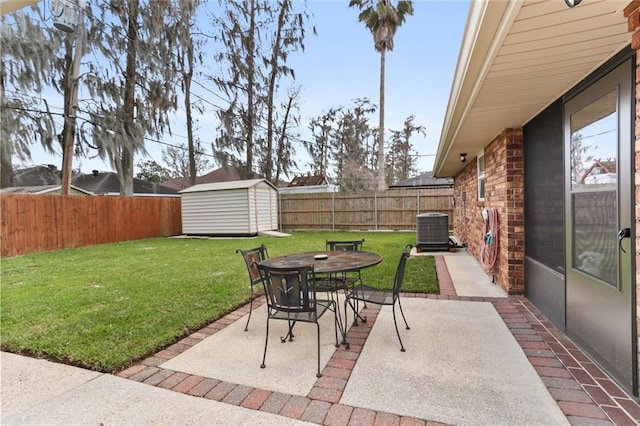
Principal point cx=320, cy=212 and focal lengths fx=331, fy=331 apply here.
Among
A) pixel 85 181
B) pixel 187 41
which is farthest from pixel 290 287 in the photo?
pixel 85 181

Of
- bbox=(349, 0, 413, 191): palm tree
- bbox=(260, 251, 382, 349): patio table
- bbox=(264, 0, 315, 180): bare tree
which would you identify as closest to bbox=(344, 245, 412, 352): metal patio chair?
bbox=(260, 251, 382, 349): patio table

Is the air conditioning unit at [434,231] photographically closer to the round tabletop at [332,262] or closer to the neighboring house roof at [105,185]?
the round tabletop at [332,262]

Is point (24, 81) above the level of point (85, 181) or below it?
above

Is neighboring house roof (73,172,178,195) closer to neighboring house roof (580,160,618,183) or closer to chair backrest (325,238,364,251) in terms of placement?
chair backrest (325,238,364,251)

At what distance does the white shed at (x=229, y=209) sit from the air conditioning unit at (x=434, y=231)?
22.9ft

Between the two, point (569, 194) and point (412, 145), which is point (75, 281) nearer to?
point (569, 194)

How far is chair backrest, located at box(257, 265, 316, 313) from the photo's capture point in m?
2.40

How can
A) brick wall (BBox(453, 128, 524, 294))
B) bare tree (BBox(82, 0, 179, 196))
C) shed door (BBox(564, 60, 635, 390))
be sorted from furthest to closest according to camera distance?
bare tree (BBox(82, 0, 179, 196)) → brick wall (BBox(453, 128, 524, 294)) → shed door (BBox(564, 60, 635, 390))

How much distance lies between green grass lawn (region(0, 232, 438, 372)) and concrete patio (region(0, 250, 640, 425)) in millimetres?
247

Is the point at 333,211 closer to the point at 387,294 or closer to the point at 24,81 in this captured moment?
the point at 24,81

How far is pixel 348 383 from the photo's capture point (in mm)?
2168

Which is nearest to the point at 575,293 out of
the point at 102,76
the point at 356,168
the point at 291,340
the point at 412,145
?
the point at 291,340

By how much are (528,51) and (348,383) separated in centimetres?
236

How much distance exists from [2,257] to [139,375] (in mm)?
8882
